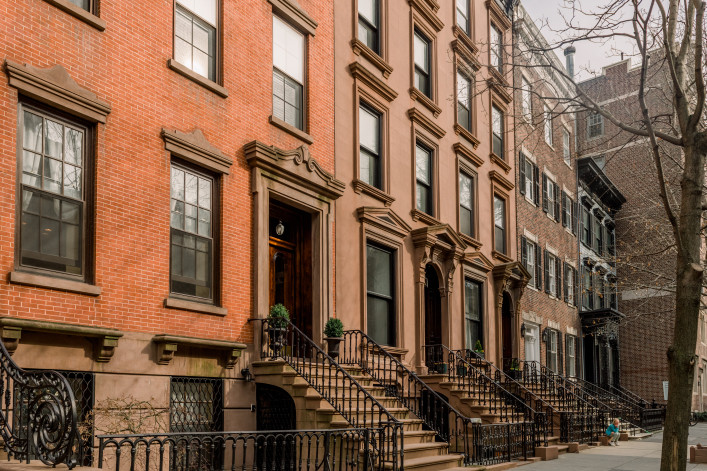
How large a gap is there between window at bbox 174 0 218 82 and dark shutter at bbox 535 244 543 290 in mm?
17746

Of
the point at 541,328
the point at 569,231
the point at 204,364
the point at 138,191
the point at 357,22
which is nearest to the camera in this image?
the point at 138,191

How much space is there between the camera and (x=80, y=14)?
10.0m

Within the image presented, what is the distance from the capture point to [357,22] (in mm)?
16781

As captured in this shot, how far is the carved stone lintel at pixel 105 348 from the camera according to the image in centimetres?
969

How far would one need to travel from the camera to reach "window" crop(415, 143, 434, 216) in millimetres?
19164

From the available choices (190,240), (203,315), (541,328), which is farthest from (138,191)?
(541,328)

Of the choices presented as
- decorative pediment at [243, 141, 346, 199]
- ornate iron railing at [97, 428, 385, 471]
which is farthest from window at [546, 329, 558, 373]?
ornate iron railing at [97, 428, 385, 471]

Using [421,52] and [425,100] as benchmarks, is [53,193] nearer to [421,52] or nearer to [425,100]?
[425,100]

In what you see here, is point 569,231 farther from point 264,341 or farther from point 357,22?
point 264,341

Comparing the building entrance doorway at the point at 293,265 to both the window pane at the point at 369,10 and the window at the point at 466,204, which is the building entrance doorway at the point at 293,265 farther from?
the window at the point at 466,204

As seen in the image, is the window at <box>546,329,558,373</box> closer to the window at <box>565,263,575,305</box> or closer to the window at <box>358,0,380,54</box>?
the window at <box>565,263,575,305</box>

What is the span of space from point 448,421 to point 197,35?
319 inches

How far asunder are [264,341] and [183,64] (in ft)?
15.4

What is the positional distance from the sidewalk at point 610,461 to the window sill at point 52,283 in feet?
29.4
